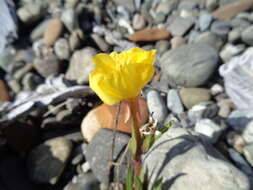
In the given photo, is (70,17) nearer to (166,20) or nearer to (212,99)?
(166,20)

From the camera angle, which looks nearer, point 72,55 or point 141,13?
point 72,55

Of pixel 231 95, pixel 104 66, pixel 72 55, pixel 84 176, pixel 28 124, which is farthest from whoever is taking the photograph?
pixel 72 55


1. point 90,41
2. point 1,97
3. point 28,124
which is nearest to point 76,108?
point 28,124

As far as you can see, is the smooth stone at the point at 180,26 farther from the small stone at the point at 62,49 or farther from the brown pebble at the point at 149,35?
the small stone at the point at 62,49

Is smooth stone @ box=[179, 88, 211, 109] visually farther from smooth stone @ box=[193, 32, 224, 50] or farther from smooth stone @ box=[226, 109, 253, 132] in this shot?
smooth stone @ box=[193, 32, 224, 50]

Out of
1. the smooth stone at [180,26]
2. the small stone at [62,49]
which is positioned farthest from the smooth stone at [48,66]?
the smooth stone at [180,26]

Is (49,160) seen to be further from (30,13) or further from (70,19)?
(30,13)
